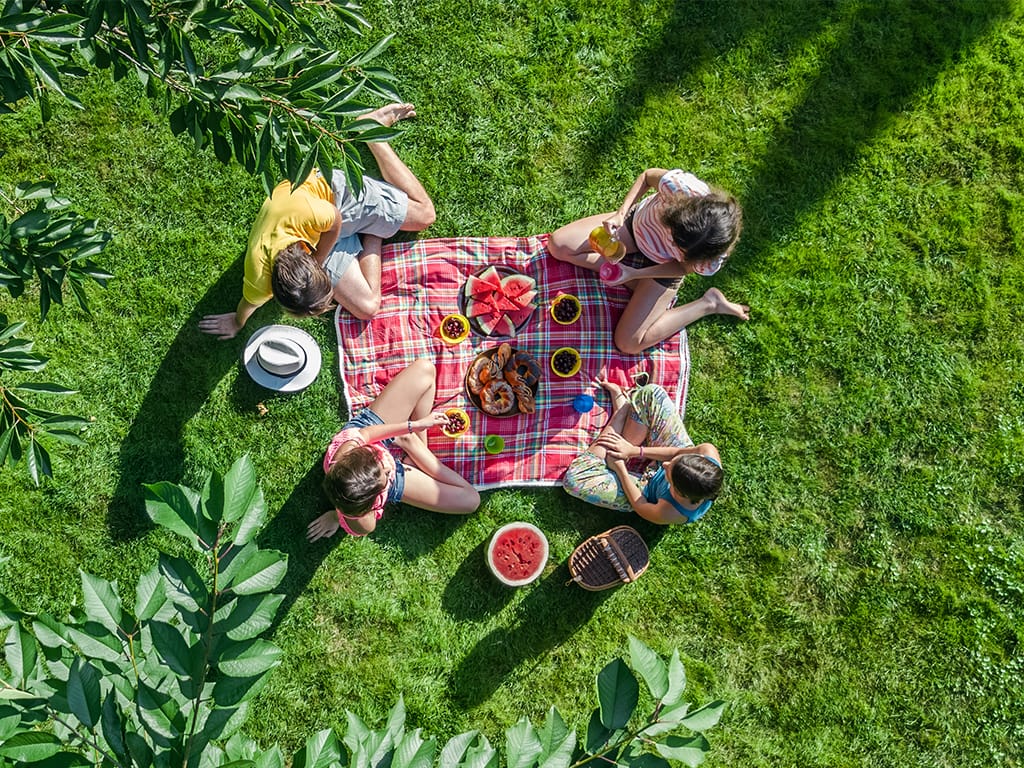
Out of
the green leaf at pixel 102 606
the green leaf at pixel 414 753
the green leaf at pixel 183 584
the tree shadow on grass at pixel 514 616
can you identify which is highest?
the green leaf at pixel 183 584

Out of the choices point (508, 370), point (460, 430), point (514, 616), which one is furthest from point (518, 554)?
point (508, 370)

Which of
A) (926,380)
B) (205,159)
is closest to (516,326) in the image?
(205,159)

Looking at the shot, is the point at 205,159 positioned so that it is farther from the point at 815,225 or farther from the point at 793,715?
the point at 793,715

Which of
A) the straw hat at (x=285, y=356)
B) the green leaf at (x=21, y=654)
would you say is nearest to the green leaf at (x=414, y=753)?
the green leaf at (x=21, y=654)

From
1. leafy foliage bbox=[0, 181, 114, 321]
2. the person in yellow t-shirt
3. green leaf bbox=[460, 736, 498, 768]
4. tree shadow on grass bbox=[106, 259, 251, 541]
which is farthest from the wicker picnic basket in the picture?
leafy foliage bbox=[0, 181, 114, 321]

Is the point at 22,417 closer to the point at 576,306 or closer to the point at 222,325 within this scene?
the point at 222,325

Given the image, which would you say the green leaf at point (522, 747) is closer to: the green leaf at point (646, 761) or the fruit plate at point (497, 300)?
the green leaf at point (646, 761)
